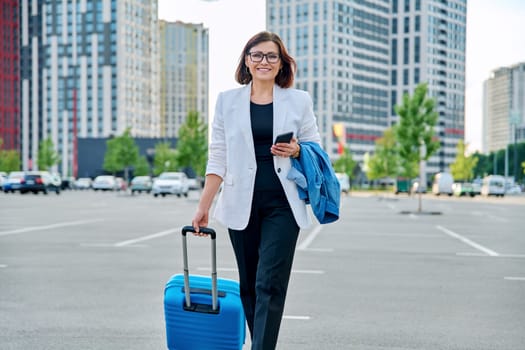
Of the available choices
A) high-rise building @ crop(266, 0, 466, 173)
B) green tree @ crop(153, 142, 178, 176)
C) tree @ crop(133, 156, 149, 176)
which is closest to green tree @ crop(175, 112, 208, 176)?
green tree @ crop(153, 142, 178, 176)

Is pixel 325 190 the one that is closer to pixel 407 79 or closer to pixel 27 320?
pixel 27 320

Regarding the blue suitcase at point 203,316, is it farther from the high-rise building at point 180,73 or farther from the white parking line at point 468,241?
the high-rise building at point 180,73

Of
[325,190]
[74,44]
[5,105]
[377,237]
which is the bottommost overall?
[377,237]

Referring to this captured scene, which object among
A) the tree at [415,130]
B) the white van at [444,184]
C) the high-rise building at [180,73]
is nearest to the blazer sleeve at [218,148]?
the tree at [415,130]

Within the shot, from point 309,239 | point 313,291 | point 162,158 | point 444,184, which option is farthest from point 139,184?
point 313,291

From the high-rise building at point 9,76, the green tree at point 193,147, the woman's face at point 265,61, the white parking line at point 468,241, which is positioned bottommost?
the white parking line at point 468,241

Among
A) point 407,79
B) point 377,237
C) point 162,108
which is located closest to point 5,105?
point 162,108

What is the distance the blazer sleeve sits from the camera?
382cm

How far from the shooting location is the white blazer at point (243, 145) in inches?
145

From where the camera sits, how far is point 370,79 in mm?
151875

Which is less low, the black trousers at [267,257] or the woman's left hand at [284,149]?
the woman's left hand at [284,149]

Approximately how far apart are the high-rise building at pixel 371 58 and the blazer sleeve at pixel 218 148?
13614 centimetres

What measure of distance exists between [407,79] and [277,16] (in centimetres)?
3378

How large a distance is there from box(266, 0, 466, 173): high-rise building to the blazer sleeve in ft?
447
